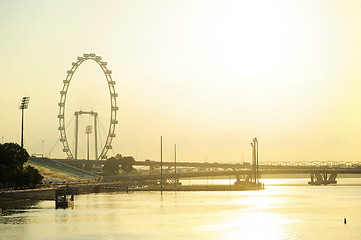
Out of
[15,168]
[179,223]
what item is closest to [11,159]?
[15,168]

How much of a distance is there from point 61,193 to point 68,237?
51173mm

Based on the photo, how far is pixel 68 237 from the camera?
7962 centimetres

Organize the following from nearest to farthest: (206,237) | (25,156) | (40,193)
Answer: (206,237) → (40,193) → (25,156)

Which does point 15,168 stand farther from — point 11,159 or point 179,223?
point 179,223

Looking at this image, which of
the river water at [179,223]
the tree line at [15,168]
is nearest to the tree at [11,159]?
the tree line at [15,168]

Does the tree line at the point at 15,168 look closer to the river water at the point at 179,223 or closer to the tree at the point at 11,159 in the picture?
the tree at the point at 11,159

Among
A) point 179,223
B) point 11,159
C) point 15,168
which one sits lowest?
point 179,223

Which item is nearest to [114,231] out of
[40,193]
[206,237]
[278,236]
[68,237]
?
[68,237]

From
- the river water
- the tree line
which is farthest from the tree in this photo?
the river water

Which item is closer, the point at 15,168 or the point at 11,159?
the point at 15,168

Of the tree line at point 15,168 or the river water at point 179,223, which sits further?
the tree line at point 15,168

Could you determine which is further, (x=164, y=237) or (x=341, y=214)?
(x=341, y=214)

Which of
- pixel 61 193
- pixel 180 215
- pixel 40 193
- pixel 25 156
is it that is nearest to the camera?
pixel 180 215

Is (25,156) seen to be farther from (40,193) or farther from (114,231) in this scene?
(114,231)
